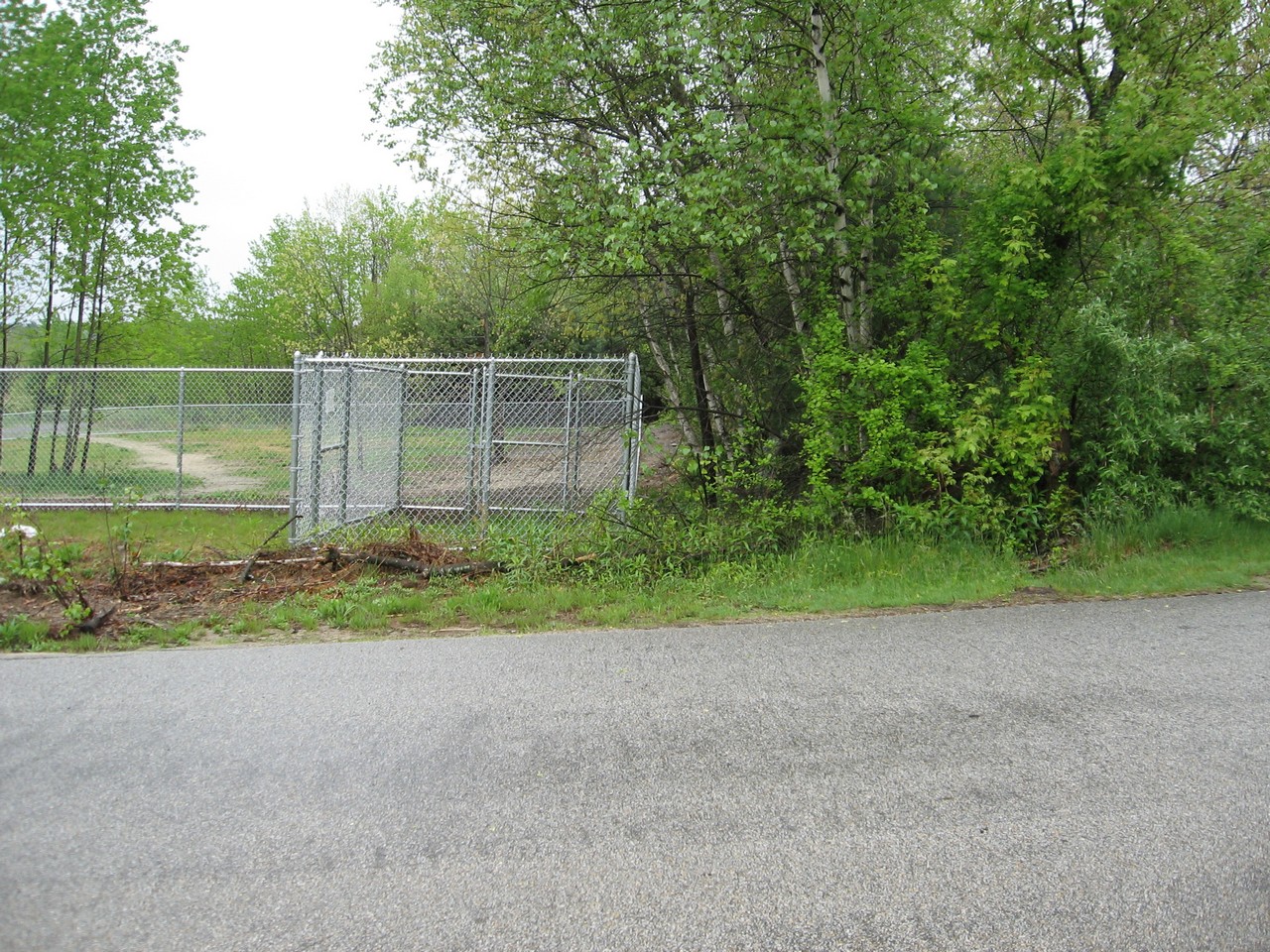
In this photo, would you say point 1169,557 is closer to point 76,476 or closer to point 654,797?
point 654,797

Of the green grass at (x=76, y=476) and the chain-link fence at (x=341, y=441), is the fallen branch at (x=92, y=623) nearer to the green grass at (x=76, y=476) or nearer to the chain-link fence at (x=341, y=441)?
the chain-link fence at (x=341, y=441)

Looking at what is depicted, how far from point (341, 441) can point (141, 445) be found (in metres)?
6.55

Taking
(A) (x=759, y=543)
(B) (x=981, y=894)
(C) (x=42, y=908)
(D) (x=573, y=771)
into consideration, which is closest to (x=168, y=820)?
(C) (x=42, y=908)

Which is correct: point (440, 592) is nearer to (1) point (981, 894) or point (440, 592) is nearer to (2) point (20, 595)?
(2) point (20, 595)

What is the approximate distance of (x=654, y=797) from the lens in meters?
3.50

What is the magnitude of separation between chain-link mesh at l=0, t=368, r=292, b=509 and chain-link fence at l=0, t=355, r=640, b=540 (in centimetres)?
3

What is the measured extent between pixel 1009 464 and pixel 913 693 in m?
4.29

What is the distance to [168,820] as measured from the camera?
340 cm

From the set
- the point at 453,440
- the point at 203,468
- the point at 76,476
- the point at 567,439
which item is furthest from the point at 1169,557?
the point at 76,476

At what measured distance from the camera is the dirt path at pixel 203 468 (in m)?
13.2

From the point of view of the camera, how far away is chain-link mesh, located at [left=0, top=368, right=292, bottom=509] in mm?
12680

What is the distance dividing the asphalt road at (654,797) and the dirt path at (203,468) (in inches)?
317

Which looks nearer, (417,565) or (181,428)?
(417,565)

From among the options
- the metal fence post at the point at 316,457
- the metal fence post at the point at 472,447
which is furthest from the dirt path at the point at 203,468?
the metal fence post at the point at 472,447
